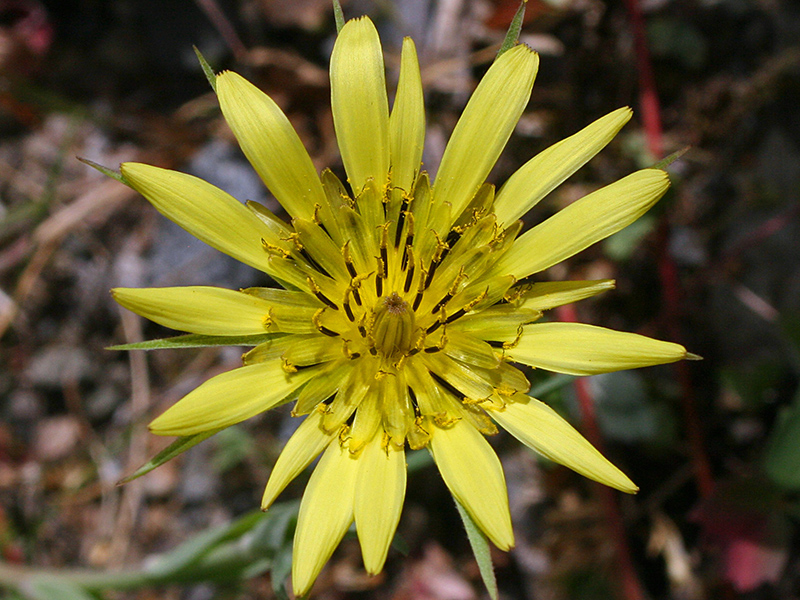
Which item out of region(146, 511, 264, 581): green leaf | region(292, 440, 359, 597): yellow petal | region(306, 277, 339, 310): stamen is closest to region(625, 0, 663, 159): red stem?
region(306, 277, 339, 310): stamen

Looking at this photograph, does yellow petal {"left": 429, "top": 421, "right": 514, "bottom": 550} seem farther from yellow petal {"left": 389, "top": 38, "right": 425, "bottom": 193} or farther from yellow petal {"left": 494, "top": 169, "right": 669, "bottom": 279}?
yellow petal {"left": 389, "top": 38, "right": 425, "bottom": 193}

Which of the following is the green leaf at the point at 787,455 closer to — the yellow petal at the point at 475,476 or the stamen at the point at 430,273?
the yellow petal at the point at 475,476

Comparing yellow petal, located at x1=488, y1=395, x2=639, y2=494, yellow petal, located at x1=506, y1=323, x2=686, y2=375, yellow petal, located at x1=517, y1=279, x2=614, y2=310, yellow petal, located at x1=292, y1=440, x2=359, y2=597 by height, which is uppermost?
yellow petal, located at x1=517, y1=279, x2=614, y2=310

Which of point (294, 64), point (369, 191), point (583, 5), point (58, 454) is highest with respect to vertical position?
point (583, 5)

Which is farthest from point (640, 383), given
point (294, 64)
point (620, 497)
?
point (294, 64)

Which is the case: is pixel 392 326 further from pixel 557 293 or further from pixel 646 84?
pixel 646 84

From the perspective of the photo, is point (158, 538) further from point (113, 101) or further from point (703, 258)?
point (703, 258)

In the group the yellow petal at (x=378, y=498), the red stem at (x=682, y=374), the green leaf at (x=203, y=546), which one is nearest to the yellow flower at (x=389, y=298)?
the yellow petal at (x=378, y=498)
